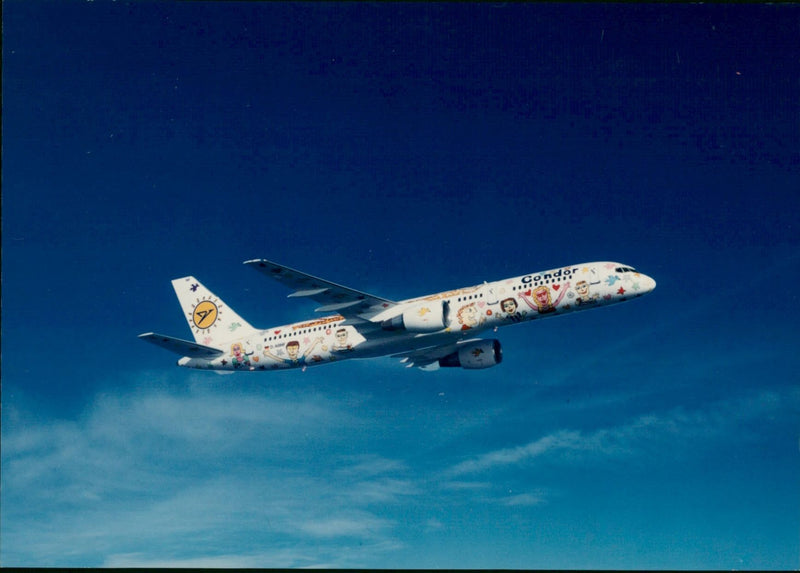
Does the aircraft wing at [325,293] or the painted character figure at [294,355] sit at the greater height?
the aircraft wing at [325,293]

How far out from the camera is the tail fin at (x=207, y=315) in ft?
196

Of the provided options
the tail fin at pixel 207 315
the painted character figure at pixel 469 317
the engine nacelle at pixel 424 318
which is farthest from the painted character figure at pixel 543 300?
the tail fin at pixel 207 315

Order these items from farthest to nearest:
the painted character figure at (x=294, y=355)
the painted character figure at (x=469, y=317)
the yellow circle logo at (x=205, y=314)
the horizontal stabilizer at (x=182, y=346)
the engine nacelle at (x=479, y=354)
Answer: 1. the yellow circle logo at (x=205, y=314)
2. the engine nacelle at (x=479, y=354)
3. the painted character figure at (x=294, y=355)
4. the horizontal stabilizer at (x=182, y=346)
5. the painted character figure at (x=469, y=317)

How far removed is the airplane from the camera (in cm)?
4900

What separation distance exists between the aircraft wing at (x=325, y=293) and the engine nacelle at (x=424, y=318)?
1824mm

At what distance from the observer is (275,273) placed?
48.1 metres

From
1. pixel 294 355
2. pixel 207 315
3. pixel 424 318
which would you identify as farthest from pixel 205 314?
pixel 424 318

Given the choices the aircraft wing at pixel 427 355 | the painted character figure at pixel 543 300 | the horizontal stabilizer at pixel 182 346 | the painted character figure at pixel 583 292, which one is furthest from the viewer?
the aircraft wing at pixel 427 355

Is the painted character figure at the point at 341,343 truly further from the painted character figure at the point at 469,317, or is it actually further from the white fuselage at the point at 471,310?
the painted character figure at the point at 469,317

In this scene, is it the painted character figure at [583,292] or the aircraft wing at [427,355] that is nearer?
the painted character figure at [583,292]

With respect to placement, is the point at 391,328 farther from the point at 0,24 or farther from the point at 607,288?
the point at 0,24

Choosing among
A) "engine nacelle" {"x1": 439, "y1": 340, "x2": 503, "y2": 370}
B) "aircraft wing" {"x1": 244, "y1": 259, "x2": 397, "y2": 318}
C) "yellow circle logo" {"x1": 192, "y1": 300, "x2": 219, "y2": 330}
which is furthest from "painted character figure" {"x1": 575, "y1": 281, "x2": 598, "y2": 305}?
"yellow circle logo" {"x1": 192, "y1": 300, "x2": 219, "y2": 330}

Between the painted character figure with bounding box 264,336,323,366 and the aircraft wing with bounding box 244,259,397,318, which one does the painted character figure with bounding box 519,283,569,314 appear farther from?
the painted character figure with bounding box 264,336,323,366

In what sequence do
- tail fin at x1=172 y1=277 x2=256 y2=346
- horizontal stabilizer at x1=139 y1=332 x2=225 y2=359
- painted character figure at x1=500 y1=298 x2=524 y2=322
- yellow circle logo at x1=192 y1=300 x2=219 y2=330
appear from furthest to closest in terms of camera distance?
1. yellow circle logo at x1=192 y1=300 x2=219 y2=330
2. tail fin at x1=172 y1=277 x2=256 y2=346
3. horizontal stabilizer at x1=139 y1=332 x2=225 y2=359
4. painted character figure at x1=500 y1=298 x2=524 y2=322
